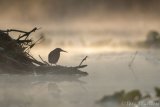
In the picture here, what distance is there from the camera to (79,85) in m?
4.23

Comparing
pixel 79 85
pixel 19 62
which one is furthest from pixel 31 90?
pixel 19 62

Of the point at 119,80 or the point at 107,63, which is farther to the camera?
the point at 107,63

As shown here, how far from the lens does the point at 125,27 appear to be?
8.95 metres

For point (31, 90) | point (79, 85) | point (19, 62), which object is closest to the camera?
point (31, 90)

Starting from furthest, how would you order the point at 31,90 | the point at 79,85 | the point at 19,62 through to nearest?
1. the point at 19,62
2. the point at 79,85
3. the point at 31,90

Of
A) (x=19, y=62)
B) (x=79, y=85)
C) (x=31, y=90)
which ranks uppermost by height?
(x=19, y=62)

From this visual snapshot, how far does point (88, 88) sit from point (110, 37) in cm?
413

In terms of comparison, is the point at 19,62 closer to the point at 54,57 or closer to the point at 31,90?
the point at 54,57

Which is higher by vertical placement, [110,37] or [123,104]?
[110,37]

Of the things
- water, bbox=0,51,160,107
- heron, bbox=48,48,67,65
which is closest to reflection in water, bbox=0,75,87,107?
water, bbox=0,51,160,107

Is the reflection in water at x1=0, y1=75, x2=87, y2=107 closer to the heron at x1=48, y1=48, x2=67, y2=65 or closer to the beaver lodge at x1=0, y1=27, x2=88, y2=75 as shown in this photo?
the beaver lodge at x1=0, y1=27, x2=88, y2=75

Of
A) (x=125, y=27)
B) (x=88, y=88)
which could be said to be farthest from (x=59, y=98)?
Result: (x=125, y=27)

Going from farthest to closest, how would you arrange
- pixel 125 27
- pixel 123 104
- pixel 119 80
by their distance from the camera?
pixel 125 27 < pixel 119 80 < pixel 123 104

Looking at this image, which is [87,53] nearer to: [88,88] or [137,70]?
[137,70]
